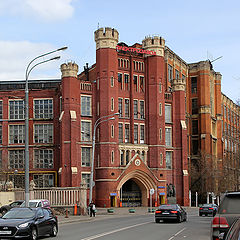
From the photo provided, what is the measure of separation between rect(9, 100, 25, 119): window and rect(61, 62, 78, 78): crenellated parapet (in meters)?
8.19

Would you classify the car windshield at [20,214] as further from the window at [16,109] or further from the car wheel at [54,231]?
the window at [16,109]

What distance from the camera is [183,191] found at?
66.0m

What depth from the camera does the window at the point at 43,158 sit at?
63.2 m

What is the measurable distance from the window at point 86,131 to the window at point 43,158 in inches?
209

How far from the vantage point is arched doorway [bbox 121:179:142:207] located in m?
62.3

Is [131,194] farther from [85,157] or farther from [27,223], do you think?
[27,223]

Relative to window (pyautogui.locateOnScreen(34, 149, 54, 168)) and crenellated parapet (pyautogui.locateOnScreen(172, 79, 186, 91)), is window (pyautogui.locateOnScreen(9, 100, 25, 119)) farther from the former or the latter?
crenellated parapet (pyautogui.locateOnScreen(172, 79, 186, 91))

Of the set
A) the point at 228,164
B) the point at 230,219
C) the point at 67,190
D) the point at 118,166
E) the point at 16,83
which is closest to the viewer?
the point at 230,219

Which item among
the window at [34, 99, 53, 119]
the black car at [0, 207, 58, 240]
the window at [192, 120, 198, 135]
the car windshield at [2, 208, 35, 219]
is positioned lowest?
the black car at [0, 207, 58, 240]

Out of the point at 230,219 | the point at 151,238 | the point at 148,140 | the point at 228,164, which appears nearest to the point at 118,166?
the point at 148,140

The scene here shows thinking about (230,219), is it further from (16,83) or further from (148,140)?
(16,83)

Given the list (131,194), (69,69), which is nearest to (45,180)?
(131,194)

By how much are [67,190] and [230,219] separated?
3156cm

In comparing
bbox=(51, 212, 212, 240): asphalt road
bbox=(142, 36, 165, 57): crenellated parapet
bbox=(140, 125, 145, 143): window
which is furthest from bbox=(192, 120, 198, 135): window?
bbox=(51, 212, 212, 240): asphalt road
